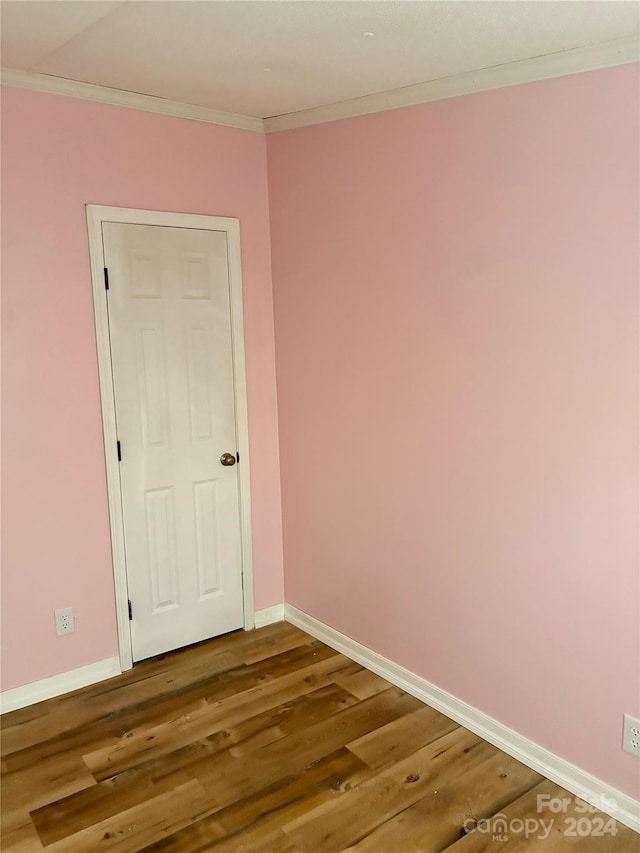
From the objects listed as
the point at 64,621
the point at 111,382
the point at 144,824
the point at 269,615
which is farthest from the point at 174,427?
the point at 144,824

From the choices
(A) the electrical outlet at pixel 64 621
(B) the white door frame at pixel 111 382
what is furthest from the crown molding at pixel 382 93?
(A) the electrical outlet at pixel 64 621

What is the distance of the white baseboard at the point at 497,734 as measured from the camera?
2266 mm

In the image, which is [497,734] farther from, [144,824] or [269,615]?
[269,615]

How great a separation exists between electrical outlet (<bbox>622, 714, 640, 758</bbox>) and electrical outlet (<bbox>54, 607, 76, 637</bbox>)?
224 cm

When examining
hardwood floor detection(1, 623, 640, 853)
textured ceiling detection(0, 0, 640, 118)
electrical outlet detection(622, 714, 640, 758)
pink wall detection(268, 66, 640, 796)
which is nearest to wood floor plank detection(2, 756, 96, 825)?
hardwood floor detection(1, 623, 640, 853)

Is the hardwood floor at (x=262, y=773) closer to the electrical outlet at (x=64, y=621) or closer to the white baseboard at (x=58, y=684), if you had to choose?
the white baseboard at (x=58, y=684)

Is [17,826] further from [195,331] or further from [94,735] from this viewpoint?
[195,331]

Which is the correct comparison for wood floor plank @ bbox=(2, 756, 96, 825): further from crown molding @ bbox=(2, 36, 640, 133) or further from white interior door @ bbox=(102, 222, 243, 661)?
crown molding @ bbox=(2, 36, 640, 133)

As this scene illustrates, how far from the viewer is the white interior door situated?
307 cm

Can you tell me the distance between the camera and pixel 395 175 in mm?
2791

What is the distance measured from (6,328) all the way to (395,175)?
1677 mm

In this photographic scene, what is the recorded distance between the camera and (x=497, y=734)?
2637 mm

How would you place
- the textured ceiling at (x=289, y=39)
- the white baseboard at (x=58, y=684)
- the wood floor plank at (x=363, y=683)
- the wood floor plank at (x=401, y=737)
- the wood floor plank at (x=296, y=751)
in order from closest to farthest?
the textured ceiling at (x=289, y=39)
the wood floor plank at (x=296, y=751)
the wood floor plank at (x=401, y=737)
the white baseboard at (x=58, y=684)
the wood floor plank at (x=363, y=683)

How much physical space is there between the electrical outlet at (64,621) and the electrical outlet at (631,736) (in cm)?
224
